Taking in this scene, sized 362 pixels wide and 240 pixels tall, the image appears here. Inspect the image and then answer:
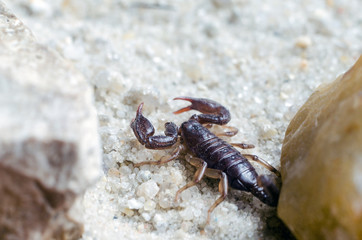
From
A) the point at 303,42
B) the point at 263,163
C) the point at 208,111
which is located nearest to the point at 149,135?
the point at 208,111

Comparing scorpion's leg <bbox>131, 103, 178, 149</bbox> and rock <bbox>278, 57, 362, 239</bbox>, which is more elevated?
rock <bbox>278, 57, 362, 239</bbox>

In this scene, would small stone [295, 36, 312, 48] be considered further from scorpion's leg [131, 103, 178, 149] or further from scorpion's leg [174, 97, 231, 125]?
scorpion's leg [131, 103, 178, 149]

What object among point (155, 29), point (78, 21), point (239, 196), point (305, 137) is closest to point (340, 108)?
point (305, 137)

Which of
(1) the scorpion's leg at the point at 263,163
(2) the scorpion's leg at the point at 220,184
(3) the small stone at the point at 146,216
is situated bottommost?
(3) the small stone at the point at 146,216

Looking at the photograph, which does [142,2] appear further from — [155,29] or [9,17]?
[9,17]

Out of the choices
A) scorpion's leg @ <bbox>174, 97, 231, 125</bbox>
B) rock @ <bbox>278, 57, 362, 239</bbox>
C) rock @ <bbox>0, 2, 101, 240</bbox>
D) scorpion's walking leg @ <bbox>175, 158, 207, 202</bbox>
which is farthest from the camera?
scorpion's leg @ <bbox>174, 97, 231, 125</bbox>

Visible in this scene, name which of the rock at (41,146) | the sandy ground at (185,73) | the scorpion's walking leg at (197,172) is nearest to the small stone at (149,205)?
the sandy ground at (185,73)

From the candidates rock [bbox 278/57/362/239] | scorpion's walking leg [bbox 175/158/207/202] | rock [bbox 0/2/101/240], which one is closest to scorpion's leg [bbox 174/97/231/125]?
scorpion's walking leg [bbox 175/158/207/202]

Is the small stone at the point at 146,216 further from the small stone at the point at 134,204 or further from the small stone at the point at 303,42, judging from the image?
the small stone at the point at 303,42
